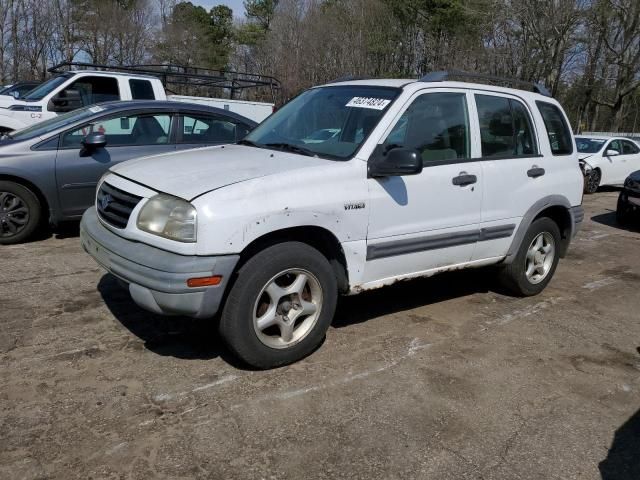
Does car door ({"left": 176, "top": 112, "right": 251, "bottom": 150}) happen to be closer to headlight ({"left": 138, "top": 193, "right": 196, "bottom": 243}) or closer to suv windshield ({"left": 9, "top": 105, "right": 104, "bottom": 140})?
suv windshield ({"left": 9, "top": 105, "right": 104, "bottom": 140})

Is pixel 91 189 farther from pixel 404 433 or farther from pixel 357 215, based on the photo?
pixel 404 433

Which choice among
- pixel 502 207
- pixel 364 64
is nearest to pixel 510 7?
pixel 364 64

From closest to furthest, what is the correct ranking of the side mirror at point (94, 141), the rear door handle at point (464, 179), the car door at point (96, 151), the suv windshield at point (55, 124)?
the rear door handle at point (464, 179), the side mirror at point (94, 141), the car door at point (96, 151), the suv windshield at point (55, 124)

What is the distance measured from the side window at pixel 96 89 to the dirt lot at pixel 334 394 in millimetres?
5608

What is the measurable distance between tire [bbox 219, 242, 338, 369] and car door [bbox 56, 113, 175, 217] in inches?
142

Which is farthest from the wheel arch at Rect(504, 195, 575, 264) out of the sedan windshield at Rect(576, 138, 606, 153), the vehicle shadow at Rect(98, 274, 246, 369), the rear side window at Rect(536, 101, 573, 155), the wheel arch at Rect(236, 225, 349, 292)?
the sedan windshield at Rect(576, 138, 606, 153)

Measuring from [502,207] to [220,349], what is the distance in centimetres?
253

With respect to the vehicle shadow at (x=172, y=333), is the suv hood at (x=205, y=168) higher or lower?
higher

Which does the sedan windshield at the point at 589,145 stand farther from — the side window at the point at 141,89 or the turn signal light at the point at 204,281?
the turn signal light at the point at 204,281

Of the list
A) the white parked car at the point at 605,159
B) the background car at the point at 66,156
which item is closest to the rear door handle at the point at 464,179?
the background car at the point at 66,156

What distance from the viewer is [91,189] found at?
6.26 metres

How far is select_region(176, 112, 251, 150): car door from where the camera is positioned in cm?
698

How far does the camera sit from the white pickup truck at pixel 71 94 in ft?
30.2

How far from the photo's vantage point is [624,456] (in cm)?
298
